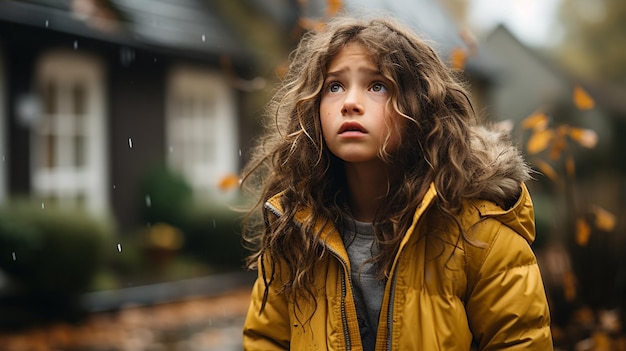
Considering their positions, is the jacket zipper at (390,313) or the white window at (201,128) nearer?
the jacket zipper at (390,313)

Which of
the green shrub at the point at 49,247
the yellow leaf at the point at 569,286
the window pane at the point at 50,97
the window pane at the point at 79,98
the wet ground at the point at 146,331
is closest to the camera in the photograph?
the yellow leaf at the point at 569,286

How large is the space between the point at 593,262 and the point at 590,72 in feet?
111

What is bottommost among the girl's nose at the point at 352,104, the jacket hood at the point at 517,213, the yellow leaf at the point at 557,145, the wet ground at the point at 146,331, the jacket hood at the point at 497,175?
the wet ground at the point at 146,331

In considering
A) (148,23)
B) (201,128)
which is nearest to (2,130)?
(148,23)

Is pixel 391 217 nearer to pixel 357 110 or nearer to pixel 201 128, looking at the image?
pixel 357 110

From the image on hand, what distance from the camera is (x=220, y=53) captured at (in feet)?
38.1

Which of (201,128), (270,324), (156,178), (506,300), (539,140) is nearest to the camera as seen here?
(506,300)

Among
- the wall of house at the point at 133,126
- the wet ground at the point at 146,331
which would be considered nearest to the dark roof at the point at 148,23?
the wall of house at the point at 133,126

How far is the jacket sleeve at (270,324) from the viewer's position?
2441mm

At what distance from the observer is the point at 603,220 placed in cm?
399

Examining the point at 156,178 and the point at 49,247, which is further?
the point at 156,178

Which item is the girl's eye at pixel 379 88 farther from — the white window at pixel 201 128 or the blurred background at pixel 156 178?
the white window at pixel 201 128

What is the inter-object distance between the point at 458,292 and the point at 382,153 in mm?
467

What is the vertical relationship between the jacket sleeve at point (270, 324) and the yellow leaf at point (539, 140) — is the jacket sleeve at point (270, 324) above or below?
below
